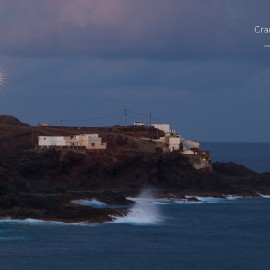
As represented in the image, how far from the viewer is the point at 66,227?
63375 millimetres

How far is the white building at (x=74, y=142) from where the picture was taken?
100812 millimetres

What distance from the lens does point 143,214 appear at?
74.0 m

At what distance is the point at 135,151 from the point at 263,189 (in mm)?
14058

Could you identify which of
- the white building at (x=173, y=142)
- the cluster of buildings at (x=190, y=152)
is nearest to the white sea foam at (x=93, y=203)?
the cluster of buildings at (x=190, y=152)

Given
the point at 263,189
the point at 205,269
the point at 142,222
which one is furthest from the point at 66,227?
the point at 263,189

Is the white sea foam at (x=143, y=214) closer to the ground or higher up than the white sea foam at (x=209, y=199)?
closer to the ground

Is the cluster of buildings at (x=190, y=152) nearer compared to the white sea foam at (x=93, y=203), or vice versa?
the white sea foam at (x=93, y=203)

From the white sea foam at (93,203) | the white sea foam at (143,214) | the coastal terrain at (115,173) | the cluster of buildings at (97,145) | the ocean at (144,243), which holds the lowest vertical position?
the ocean at (144,243)

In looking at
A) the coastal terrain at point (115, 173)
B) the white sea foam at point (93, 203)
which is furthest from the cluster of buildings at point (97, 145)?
the white sea foam at point (93, 203)

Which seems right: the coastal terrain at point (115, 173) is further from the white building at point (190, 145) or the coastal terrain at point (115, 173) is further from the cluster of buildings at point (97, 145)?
the white building at point (190, 145)

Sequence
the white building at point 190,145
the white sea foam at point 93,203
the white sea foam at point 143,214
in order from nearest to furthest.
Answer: the white sea foam at point 143,214 → the white sea foam at point 93,203 → the white building at point 190,145

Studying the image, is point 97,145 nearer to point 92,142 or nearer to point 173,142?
point 92,142

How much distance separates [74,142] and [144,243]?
43.3 metres

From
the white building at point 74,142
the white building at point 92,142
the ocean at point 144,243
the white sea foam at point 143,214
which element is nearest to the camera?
the ocean at point 144,243
